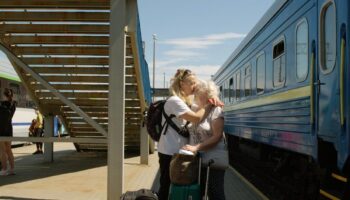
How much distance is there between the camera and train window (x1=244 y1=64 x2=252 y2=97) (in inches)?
459

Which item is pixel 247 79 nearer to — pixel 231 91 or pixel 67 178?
pixel 231 91

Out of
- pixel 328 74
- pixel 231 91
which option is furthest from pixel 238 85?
pixel 328 74

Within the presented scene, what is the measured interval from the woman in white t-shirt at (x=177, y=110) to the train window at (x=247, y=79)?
653 centimetres

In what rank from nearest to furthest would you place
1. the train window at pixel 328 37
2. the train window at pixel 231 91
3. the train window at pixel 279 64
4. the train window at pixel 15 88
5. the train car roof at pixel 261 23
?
1. the train window at pixel 328 37
2. the train window at pixel 279 64
3. the train car roof at pixel 261 23
4. the train window at pixel 231 91
5. the train window at pixel 15 88

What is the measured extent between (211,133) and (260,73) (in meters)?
5.64

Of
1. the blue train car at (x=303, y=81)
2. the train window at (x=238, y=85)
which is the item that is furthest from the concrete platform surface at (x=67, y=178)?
the blue train car at (x=303, y=81)

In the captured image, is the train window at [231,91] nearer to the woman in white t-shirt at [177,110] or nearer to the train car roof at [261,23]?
the train car roof at [261,23]

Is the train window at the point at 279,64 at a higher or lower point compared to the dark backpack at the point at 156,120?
higher

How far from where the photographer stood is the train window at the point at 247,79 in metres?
11.7

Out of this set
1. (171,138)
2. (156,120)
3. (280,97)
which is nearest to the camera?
(171,138)

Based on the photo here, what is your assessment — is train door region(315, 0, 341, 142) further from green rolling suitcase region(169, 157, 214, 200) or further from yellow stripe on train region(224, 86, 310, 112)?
green rolling suitcase region(169, 157, 214, 200)

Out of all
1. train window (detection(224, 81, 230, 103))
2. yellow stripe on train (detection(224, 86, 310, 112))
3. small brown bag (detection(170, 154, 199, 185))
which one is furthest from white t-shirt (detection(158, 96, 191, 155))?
train window (detection(224, 81, 230, 103))

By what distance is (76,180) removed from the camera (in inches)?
433

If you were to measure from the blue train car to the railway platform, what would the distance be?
1085 mm
